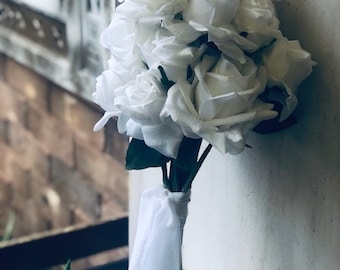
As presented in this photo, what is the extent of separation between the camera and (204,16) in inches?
27.7

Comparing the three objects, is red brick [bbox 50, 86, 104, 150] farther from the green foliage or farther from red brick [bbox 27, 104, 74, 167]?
the green foliage

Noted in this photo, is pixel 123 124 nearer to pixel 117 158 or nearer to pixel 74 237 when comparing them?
pixel 74 237

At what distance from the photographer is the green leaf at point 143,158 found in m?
0.81

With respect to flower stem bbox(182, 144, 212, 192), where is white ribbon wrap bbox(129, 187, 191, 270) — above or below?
below

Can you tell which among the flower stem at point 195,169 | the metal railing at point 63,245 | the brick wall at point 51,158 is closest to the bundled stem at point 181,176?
the flower stem at point 195,169

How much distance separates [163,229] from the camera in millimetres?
851

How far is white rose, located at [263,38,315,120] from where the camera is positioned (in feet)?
2.42

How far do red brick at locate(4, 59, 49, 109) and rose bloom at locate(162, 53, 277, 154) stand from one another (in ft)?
4.69

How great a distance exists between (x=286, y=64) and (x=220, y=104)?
0.10 m

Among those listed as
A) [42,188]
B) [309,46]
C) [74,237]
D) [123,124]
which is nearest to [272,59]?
[309,46]

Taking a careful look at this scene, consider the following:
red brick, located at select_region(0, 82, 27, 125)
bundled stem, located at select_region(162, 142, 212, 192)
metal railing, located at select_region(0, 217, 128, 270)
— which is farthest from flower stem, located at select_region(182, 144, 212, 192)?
red brick, located at select_region(0, 82, 27, 125)

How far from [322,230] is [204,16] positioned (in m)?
0.31

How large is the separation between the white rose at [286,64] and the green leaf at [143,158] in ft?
0.56

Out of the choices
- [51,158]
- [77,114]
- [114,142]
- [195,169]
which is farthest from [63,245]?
[195,169]
